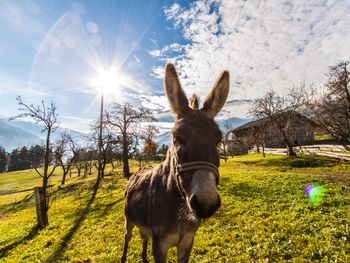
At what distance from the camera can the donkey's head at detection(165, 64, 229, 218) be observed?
218 centimetres

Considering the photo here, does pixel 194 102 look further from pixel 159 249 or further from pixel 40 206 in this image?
pixel 40 206

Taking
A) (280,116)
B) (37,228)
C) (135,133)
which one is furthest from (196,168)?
(280,116)

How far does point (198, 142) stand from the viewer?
8.35ft

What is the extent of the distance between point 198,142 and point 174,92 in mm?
930

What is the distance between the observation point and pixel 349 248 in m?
5.89

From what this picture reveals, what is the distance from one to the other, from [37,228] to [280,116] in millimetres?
35959

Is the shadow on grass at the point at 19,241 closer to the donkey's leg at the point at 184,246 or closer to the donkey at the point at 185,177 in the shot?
the donkey at the point at 185,177

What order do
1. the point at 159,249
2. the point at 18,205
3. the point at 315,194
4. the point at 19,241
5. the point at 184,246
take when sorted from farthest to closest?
the point at 18,205
the point at 19,241
the point at 315,194
the point at 184,246
the point at 159,249

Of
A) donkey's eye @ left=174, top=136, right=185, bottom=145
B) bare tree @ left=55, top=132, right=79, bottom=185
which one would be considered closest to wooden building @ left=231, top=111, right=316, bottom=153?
donkey's eye @ left=174, top=136, right=185, bottom=145

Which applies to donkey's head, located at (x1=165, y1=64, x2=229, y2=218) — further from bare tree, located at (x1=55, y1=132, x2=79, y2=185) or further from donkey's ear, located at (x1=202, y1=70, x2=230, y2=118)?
bare tree, located at (x1=55, y1=132, x2=79, y2=185)

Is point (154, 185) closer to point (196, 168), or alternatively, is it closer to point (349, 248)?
point (196, 168)

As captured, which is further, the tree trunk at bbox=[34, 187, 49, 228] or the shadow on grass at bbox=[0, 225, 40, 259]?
the tree trunk at bbox=[34, 187, 49, 228]

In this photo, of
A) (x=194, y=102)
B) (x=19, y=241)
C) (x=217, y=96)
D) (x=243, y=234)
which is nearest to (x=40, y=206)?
(x=19, y=241)

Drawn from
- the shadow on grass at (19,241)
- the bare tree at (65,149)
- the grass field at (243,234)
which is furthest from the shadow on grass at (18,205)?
the shadow on grass at (19,241)
